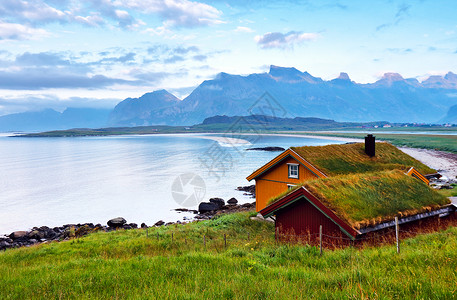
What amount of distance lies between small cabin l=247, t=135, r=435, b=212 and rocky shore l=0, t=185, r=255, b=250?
1135 centimetres

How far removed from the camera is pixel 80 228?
31625 millimetres

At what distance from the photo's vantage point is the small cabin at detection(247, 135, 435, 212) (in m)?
24.6

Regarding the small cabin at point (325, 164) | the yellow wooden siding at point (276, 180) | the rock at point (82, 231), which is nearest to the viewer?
the small cabin at point (325, 164)

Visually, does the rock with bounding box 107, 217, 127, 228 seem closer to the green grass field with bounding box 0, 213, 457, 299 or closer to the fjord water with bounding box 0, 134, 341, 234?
the fjord water with bounding box 0, 134, 341, 234

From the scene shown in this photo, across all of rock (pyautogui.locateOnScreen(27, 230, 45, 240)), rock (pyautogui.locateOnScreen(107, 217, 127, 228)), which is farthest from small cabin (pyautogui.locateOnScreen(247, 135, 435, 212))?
rock (pyautogui.locateOnScreen(27, 230, 45, 240))

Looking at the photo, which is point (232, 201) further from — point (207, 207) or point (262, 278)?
point (262, 278)

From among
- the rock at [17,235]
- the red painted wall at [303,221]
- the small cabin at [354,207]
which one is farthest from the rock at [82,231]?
the red painted wall at [303,221]

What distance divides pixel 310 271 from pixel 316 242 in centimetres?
783

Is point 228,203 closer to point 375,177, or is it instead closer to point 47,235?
point 47,235

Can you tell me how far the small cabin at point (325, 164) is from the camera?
80.6ft

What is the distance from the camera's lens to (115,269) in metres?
10.2

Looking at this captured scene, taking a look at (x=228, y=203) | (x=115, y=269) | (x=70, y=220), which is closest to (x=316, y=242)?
(x=115, y=269)

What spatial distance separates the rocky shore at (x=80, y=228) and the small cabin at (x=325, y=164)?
37.2 feet

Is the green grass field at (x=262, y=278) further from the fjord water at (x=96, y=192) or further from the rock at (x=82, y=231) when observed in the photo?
the fjord water at (x=96, y=192)
